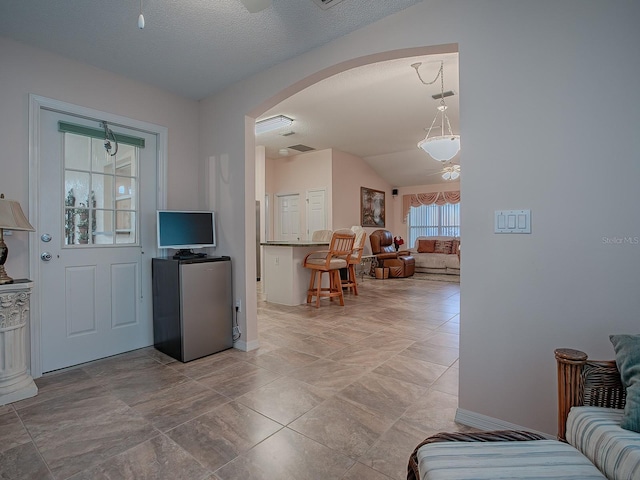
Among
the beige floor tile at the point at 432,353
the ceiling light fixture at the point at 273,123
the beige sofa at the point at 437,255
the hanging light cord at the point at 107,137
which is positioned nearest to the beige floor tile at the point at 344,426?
the beige floor tile at the point at 432,353

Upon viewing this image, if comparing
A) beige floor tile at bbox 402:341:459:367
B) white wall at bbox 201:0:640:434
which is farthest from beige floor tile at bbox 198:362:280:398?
white wall at bbox 201:0:640:434

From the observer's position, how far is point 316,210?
22.8 ft

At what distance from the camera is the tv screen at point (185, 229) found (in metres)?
2.79

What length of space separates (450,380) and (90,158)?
11.3ft

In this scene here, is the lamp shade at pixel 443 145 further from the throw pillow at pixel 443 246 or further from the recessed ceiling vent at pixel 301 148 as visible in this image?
the throw pillow at pixel 443 246

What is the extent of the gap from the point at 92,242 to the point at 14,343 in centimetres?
94

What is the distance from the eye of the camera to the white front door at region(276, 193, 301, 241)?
7.33 meters

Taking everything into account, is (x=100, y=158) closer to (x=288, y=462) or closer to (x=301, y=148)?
(x=288, y=462)

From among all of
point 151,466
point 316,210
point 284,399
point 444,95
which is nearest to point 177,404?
point 151,466

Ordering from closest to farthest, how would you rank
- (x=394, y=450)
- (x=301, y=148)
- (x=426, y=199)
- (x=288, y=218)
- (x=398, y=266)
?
1. (x=394, y=450)
2. (x=301, y=148)
3. (x=288, y=218)
4. (x=398, y=266)
5. (x=426, y=199)

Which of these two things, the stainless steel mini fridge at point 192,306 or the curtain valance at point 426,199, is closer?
the stainless steel mini fridge at point 192,306

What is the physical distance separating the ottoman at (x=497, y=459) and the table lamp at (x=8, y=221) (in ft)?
8.60

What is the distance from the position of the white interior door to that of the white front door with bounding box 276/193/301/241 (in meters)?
0.34

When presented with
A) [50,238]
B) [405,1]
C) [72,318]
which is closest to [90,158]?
[50,238]
